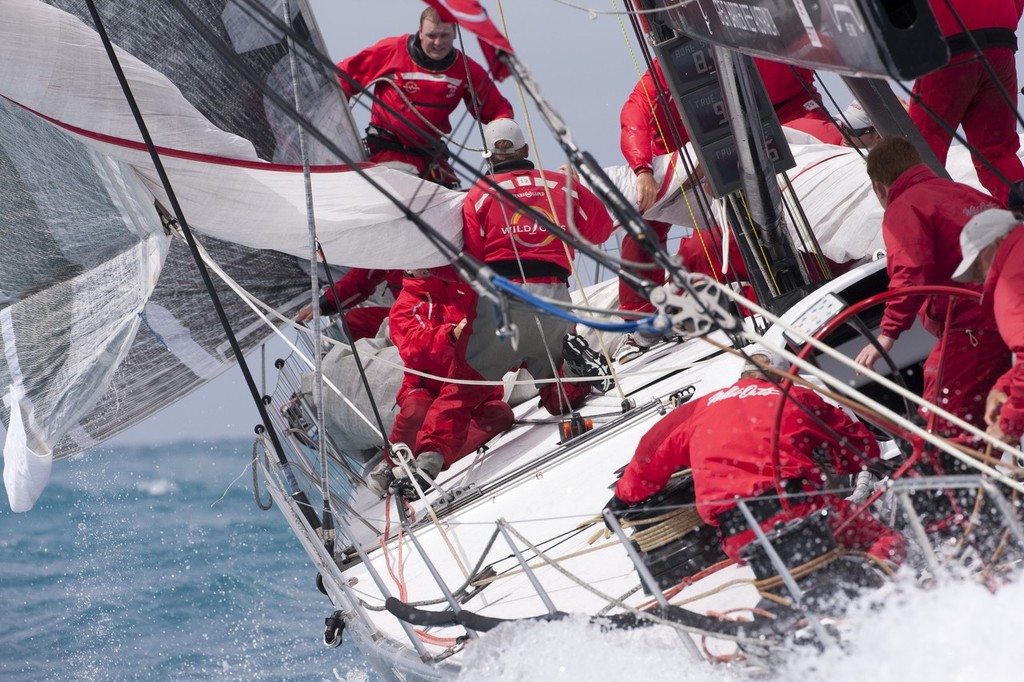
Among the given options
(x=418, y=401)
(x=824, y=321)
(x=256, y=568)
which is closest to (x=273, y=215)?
(x=418, y=401)

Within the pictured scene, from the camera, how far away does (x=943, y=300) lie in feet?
8.96

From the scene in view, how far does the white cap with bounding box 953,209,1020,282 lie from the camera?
222 cm

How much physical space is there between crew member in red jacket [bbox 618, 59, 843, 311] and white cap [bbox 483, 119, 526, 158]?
2.12ft

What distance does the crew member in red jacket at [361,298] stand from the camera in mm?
5305

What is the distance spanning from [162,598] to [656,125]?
18.9 feet

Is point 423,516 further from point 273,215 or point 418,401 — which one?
point 273,215

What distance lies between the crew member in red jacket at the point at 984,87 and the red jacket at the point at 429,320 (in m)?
→ 1.91

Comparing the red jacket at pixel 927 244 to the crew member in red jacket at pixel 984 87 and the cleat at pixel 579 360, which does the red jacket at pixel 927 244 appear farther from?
the cleat at pixel 579 360

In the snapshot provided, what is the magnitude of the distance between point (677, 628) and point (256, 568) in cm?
831

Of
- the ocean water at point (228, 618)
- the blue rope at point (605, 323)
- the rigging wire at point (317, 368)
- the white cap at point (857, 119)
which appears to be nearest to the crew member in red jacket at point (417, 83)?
the ocean water at point (228, 618)

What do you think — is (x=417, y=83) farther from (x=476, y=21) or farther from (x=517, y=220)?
(x=476, y=21)

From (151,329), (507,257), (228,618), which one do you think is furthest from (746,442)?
(228,618)

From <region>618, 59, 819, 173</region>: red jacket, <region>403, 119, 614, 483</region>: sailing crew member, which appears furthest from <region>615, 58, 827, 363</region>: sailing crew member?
<region>403, 119, 614, 483</region>: sailing crew member

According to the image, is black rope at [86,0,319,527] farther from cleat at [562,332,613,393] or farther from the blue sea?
cleat at [562,332,613,393]
